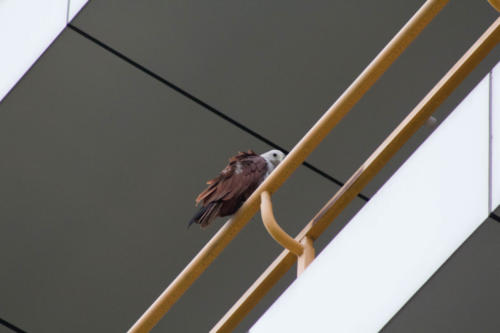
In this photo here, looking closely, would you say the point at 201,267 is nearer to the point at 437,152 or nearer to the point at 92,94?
the point at 437,152

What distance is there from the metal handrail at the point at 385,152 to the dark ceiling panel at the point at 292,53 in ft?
5.22

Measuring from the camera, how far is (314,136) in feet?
8.08

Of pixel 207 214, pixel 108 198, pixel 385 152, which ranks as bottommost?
pixel 108 198

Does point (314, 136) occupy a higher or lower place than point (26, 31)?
higher

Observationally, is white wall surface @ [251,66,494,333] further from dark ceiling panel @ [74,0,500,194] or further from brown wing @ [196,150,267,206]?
dark ceiling panel @ [74,0,500,194]

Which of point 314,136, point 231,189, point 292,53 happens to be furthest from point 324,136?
point 292,53

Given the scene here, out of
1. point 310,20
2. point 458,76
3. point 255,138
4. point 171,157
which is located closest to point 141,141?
point 171,157

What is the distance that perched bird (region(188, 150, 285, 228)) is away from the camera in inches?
118

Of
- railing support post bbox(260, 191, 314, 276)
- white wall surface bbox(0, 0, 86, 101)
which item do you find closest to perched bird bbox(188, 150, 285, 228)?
railing support post bbox(260, 191, 314, 276)

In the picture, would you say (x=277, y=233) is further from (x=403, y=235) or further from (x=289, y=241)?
(x=403, y=235)

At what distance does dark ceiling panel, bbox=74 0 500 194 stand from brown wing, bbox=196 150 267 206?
85 centimetres

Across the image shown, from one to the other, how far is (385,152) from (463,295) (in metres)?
0.52

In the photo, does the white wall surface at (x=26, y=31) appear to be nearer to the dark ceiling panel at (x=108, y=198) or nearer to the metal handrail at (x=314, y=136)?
the dark ceiling panel at (x=108, y=198)

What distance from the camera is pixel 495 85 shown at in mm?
2041
